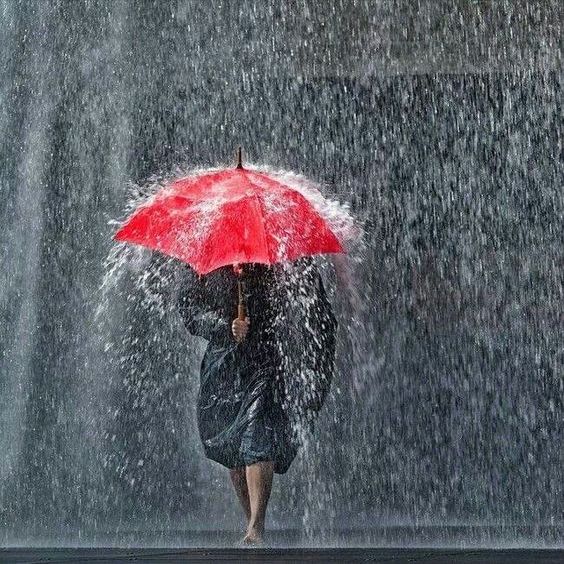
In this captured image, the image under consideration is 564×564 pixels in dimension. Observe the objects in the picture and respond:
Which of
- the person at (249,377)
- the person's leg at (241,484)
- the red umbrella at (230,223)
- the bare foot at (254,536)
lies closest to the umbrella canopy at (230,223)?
the red umbrella at (230,223)

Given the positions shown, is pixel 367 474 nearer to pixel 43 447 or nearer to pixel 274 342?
pixel 43 447

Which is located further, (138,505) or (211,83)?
(211,83)

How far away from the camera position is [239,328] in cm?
547

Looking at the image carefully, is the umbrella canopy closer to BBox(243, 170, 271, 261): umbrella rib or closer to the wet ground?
BBox(243, 170, 271, 261): umbrella rib

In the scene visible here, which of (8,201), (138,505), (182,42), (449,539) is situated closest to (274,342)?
(449,539)

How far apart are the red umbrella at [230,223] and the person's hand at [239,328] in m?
0.23

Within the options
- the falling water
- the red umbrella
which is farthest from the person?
the falling water

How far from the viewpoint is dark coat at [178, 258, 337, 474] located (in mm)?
5535

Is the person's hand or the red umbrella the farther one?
the person's hand

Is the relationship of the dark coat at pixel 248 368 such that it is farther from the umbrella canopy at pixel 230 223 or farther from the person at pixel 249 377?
the umbrella canopy at pixel 230 223

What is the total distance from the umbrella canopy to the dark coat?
0.32 meters

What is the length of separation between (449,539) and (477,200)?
3357 millimetres

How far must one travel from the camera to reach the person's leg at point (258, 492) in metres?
5.44

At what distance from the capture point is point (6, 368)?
8.17 m
